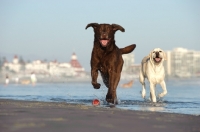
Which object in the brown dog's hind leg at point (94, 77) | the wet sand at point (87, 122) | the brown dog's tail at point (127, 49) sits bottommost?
the wet sand at point (87, 122)

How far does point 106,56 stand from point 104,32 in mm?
482

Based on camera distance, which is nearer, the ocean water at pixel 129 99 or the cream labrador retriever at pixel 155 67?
the ocean water at pixel 129 99

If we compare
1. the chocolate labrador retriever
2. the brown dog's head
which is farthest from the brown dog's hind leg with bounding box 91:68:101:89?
the brown dog's head

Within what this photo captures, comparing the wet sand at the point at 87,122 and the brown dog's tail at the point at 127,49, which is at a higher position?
the brown dog's tail at the point at 127,49

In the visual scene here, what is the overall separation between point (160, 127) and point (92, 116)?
1.21m

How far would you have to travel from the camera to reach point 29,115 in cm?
621

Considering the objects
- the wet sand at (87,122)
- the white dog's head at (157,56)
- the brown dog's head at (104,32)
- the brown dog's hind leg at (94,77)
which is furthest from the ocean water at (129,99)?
the wet sand at (87,122)

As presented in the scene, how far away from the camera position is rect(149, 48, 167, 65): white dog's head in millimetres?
12281

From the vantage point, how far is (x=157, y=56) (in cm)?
1231

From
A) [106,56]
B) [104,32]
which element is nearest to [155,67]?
[106,56]

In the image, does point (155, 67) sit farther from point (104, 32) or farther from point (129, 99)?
point (104, 32)

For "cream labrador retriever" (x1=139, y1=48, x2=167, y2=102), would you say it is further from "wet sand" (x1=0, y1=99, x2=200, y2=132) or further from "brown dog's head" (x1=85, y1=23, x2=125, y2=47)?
"wet sand" (x1=0, y1=99, x2=200, y2=132)

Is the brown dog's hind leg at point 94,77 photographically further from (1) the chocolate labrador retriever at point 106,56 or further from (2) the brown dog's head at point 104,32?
(2) the brown dog's head at point 104,32

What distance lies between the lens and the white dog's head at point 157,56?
12.3 metres
